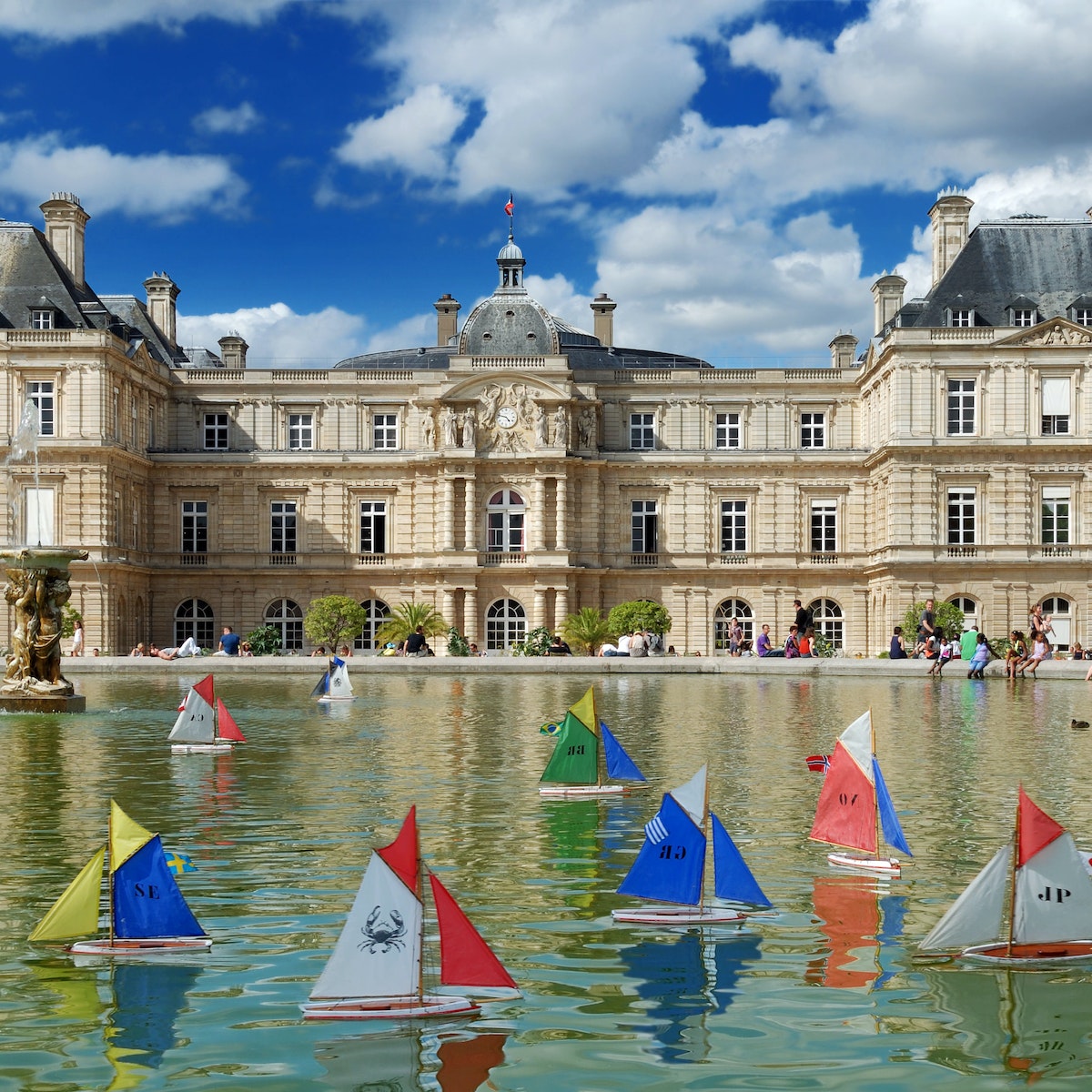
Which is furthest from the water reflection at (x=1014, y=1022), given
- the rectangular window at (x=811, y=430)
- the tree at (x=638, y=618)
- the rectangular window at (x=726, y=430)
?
the rectangular window at (x=811, y=430)

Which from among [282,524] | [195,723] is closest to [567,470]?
[282,524]

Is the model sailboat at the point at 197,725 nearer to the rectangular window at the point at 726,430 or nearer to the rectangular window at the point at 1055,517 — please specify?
the rectangular window at the point at 1055,517

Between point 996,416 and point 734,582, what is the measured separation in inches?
474

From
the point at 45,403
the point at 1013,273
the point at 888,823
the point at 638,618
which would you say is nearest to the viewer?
the point at 888,823

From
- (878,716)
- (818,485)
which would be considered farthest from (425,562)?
(878,716)

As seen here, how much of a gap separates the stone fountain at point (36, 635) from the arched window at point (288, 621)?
31038 millimetres

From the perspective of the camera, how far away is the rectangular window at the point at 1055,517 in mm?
55312

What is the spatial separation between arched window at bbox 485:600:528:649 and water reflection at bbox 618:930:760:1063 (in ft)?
157

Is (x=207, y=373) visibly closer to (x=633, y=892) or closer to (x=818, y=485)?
(x=818, y=485)

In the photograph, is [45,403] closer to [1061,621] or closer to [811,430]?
[811,430]

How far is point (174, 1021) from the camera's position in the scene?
816cm

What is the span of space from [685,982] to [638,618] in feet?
144

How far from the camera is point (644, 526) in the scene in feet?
196

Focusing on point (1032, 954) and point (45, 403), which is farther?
point (45, 403)
